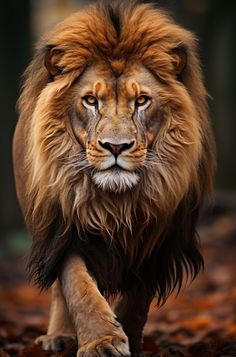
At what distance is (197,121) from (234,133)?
12.4 meters

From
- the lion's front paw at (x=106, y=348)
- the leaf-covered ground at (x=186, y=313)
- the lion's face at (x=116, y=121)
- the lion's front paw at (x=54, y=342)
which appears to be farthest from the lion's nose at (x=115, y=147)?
the lion's front paw at (x=54, y=342)

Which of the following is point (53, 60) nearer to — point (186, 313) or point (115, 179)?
point (115, 179)

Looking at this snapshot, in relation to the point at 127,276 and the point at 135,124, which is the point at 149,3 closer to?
the point at 135,124

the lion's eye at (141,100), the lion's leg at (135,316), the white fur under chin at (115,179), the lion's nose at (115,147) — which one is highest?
the lion's eye at (141,100)

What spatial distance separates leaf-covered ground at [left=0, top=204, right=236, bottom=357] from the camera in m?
5.85

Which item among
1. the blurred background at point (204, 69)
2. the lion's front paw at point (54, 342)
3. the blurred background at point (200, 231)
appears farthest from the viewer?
the blurred background at point (204, 69)

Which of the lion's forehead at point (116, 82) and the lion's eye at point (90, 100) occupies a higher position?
the lion's forehead at point (116, 82)

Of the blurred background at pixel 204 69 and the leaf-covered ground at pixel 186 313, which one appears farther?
the blurred background at pixel 204 69

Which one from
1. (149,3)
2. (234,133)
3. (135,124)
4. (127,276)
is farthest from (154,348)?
(234,133)

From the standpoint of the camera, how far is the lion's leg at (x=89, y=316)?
467cm

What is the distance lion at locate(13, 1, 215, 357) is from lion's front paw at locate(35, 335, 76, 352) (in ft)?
1.95

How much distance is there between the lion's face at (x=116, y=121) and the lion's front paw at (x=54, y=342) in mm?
1239

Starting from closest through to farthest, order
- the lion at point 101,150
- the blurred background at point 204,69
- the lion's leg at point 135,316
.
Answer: the lion at point 101,150, the lion's leg at point 135,316, the blurred background at point 204,69

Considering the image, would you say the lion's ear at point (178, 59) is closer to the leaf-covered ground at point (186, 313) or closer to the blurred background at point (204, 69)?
the leaf-covered ground at point (186, 313)
